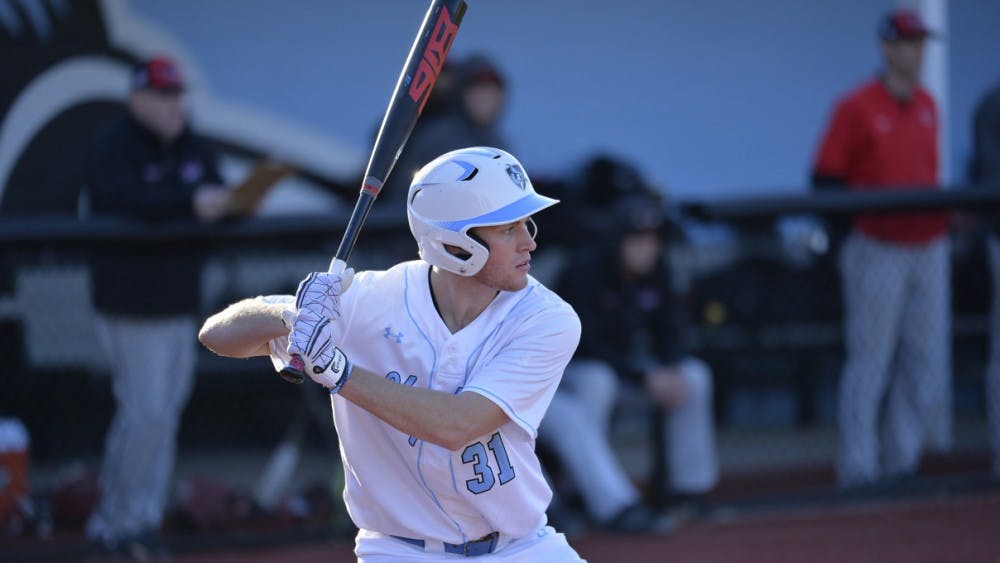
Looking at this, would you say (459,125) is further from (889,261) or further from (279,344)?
(279,344)

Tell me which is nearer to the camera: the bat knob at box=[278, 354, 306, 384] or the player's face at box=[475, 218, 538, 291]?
the bat knob at box=[278, 354, 306, 384]

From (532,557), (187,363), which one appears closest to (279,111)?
(187,363)

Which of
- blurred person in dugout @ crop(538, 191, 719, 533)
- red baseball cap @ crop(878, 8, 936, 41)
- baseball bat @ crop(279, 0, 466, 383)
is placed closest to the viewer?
baseball bat @ crop(279, 0, 466, 383)

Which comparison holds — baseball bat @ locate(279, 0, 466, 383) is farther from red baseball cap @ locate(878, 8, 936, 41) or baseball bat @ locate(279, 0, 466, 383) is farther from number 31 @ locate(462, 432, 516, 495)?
red baseball cap @ locate(878, 8, 936, 41)

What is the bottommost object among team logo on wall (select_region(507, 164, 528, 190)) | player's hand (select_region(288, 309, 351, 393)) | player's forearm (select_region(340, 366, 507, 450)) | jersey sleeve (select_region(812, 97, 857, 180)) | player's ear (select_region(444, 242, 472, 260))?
jersey sleeve (select_region(812, 97, 857, 180))

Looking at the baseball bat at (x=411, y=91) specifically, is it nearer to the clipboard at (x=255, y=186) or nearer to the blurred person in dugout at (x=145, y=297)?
the clipboard at (x=255, y=186)

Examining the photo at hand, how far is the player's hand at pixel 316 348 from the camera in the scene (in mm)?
3016

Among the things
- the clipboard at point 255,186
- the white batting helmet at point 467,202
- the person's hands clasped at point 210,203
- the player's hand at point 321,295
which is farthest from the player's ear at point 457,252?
the person's hands clasped at point 210,203

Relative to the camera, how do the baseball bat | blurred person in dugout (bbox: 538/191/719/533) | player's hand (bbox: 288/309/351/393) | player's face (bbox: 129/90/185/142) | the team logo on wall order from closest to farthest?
player's hand (bbox: 288/309/351/393), the team logo on wall, the baseball bat, player's face (bbox: 129/90/185/142), blurred person in dugout (bbox: 538/191/719/533)

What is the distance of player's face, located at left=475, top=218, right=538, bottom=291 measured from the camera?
3.39 m

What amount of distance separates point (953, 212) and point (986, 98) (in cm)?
56

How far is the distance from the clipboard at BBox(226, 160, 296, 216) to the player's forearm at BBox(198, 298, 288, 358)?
7.04 ft

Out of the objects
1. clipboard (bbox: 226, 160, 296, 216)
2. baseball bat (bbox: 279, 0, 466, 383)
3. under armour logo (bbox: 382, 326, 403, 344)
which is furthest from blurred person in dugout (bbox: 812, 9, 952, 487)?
under armour logo (bbox: 382, 326, 403, 344)

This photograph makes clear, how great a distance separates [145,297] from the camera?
5.66 metres
